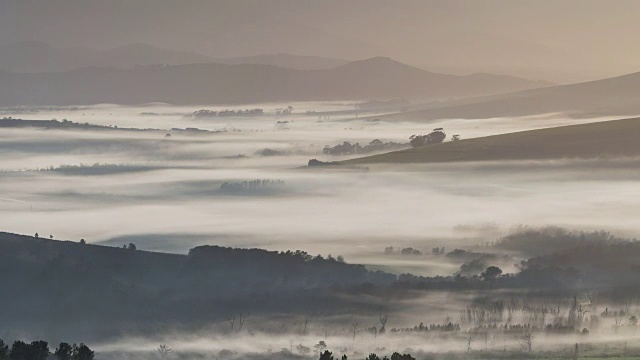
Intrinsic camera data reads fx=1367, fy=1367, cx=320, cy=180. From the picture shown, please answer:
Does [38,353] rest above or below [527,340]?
above

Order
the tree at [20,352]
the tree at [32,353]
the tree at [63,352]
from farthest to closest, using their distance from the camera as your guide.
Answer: the tree at [63,352] → the tree at [32,353] → the tree at [20,352]

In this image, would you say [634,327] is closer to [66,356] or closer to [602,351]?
[602,351]

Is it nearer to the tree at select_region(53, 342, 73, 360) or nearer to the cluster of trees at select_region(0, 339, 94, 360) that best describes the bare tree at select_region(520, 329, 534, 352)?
the tree at select_region(53, 342, 73, 360)

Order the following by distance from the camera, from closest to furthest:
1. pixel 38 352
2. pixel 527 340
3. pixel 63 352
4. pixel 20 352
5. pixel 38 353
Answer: pixel 38 353, pixel 38 352, pixel 63 352, pixel 20 352, pixel 527 340

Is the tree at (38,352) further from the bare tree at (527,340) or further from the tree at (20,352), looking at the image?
the bare tree at (527,340)

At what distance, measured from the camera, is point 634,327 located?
172 metres

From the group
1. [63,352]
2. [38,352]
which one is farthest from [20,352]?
[63,352]

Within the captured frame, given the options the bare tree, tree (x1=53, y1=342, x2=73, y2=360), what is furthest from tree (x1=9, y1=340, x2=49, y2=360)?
the bare tree

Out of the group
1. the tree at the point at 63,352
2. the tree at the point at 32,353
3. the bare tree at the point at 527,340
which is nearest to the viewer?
the tree at the point at 32,353

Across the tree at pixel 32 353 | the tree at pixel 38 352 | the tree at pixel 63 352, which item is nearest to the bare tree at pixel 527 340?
the tree at pixel 63 352

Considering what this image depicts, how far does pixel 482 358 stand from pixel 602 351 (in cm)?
2009

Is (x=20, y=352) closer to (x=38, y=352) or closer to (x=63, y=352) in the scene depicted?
(x=38, y=352)

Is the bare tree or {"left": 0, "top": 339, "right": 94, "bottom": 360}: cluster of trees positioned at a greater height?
{"left": 0, "top": 339, "right": 94, "bottom": 360}: cluster of trees

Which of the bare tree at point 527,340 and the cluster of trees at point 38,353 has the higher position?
the cluster of trees at point 38,353
